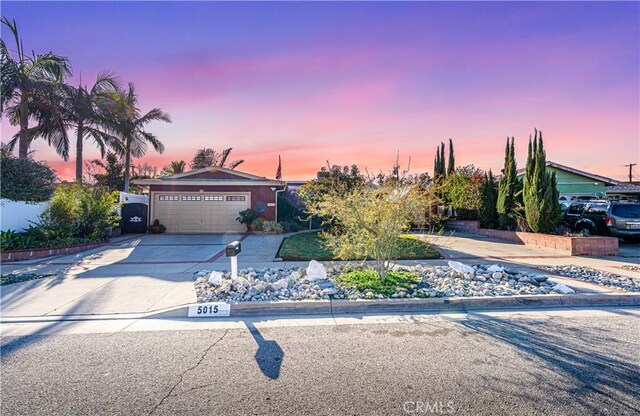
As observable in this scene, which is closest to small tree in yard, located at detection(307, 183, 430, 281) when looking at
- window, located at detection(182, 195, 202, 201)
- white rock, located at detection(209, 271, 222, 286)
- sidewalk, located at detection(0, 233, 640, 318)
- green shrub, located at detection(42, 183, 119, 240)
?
sidewalk, located at detection(0, 233, 640, 318)

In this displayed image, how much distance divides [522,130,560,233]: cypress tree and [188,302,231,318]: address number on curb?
40.9 ft

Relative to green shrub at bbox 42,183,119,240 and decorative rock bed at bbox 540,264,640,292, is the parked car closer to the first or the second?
decorative rock bed at bbox 540,264,640,292

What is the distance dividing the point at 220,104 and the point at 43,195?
30.5ft

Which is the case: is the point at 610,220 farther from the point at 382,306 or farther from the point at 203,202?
the point at 203,202

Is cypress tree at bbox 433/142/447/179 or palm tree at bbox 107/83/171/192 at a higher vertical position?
palm tree at bbox 107/83/171/192

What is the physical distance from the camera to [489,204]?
16703mm

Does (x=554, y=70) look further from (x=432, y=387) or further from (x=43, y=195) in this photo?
(x=43, y=195)

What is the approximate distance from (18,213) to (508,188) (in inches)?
790

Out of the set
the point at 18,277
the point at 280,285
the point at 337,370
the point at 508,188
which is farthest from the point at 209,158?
the point at 337,370

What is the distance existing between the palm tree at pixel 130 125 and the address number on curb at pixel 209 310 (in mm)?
20232

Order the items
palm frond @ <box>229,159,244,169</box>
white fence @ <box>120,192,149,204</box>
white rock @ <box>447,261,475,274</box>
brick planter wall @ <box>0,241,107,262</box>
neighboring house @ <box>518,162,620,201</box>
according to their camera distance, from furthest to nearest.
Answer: palm frond @ <box>229,159,244,169</box>
neighboring house @ <box>518,162,620,201</box>
white fence @ <box>120,192,149,204</box>
brick planter wall @ <box>0,241,107,262</box>
white rock @ <box>447,261,475,274</box>

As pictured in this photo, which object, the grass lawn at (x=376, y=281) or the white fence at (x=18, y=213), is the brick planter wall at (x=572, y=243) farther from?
the white fence at (x=18, y=213)
